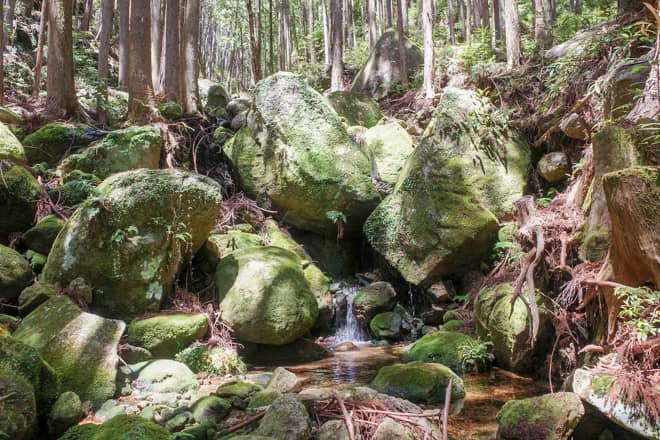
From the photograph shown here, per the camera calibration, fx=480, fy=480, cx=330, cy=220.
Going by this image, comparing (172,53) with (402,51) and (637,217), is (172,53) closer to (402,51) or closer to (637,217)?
(402,51)

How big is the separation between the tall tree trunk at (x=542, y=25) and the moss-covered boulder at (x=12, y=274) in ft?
42.3

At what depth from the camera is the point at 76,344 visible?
5.66 metres

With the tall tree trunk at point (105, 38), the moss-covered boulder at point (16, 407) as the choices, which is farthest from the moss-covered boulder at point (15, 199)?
the tall tree trunk at point (105, 38)

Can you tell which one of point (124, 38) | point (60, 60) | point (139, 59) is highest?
point (124, 38)

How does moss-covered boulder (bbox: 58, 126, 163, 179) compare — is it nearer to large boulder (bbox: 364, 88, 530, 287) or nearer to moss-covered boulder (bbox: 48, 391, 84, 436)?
large boulder (bbox: 364, 88, 530, 287)

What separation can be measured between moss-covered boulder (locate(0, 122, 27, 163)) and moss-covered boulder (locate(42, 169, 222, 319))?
2324 mm

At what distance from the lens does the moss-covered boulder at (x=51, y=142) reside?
10.3 metres

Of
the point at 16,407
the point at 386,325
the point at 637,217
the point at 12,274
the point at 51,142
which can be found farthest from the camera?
the point at 51,142

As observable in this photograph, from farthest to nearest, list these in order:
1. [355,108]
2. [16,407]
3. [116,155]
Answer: [355,108], [116,155], [16,407]

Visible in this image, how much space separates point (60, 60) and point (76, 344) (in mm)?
8425

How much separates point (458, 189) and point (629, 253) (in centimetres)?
575

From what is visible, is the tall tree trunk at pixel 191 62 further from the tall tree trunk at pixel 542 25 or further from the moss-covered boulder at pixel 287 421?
the moss-covered boulder at pixel 287 421

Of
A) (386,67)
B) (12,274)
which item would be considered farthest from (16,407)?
(386,67)

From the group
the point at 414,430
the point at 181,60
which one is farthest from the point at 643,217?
the point at 181,60
